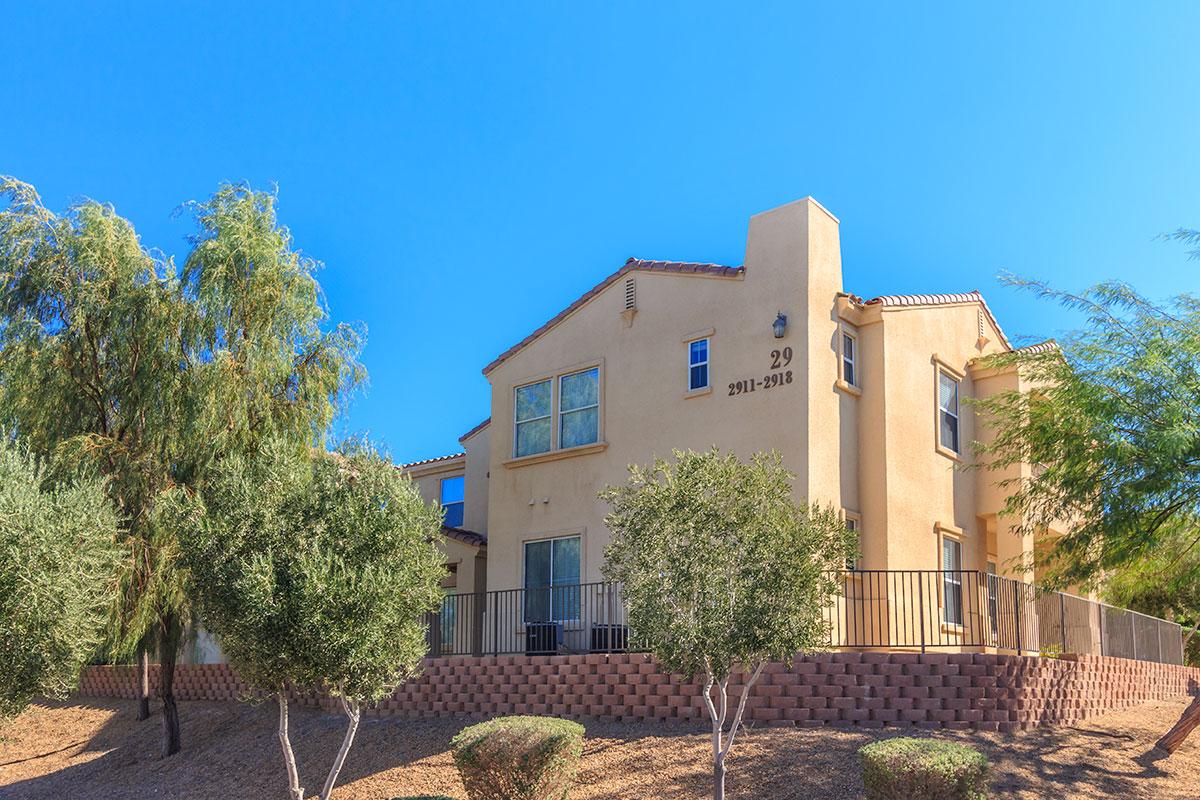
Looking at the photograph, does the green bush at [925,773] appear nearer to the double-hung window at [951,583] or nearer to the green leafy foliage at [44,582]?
the double-hung window at [951,583]

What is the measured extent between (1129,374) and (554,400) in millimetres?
11114

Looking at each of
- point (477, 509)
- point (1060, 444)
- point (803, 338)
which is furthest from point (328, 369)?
point (1060, 444)

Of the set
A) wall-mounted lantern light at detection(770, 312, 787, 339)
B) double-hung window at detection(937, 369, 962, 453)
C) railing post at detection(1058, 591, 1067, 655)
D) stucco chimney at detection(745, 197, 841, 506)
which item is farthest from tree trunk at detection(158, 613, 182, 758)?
railing post at detection(1058, 591, 1067, 655)

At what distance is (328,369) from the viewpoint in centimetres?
2152

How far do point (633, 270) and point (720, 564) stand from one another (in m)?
10.6

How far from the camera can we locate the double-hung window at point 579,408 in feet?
74.7

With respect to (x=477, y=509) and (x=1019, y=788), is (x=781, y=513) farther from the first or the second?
(x=477, y=509)

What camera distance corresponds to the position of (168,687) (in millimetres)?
21156

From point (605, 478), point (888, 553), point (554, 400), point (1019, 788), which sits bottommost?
point (1019, 788)

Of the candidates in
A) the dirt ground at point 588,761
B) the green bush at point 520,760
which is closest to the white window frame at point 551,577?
the dirt ground at point 588,761

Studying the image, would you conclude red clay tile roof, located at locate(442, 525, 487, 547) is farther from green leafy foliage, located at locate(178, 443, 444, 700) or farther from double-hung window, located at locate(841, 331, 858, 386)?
green leafy foliage, located at locate(178, 443, 444, 700)

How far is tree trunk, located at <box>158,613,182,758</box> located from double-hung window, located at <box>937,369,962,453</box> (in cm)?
1455

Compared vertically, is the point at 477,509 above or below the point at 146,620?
above

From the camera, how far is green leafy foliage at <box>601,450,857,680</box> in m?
12.8
